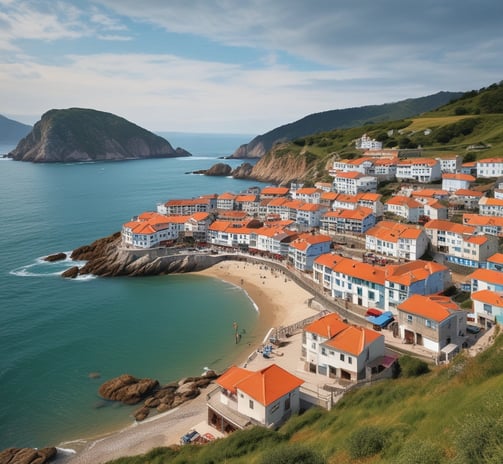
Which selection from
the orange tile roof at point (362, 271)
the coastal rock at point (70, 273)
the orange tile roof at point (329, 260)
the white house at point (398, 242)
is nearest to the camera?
the orange tile roof at point (362, 271)

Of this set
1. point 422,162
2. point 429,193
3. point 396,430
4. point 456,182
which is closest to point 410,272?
point 396,430

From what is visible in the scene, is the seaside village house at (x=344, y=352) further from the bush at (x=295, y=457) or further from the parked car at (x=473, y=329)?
the bush at (x=295, y=457)

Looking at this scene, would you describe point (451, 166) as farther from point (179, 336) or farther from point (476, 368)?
point (476, 368)


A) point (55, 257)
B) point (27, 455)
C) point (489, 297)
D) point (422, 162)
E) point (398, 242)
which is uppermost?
point (422, 162)

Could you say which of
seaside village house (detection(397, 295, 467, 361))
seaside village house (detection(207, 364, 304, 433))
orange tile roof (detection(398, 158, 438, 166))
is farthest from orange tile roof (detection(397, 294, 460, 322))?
orange tile roof (detection(398, 158, 438, 166))

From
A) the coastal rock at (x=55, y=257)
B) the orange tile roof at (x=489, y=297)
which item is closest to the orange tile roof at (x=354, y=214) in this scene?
the orange tile roof at (x=489, y=297)

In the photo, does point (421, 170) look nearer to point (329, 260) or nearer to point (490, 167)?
point (490, 167)
